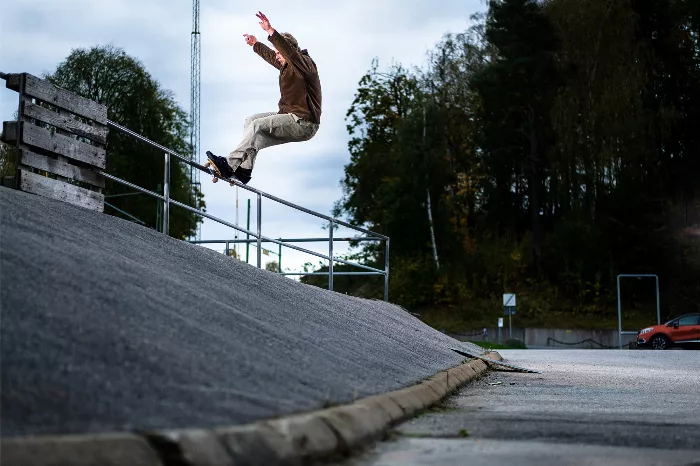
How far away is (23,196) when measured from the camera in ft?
27.3

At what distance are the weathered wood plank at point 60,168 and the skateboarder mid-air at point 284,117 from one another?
1314mm

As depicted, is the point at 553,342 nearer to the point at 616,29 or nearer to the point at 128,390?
the point at 616,29

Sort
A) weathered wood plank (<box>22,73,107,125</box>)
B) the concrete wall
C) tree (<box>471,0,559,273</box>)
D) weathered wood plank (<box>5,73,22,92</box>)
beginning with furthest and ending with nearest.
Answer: tree (<box>471,0,559,273</box>) → the concrete wall → weathered wood plank (<box>22,73,107,125</box>) → weathered wood plank (<box>5,73,22,92</box>)

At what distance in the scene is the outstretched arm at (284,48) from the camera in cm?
987

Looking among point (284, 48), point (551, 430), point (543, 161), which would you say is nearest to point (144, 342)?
point (551, 430)

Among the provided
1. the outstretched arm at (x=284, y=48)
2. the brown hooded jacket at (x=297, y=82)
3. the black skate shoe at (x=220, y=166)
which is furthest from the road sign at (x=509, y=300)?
the outstretched arm at (x=284, y=48)

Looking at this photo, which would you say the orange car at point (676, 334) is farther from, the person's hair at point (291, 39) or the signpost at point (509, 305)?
the person's hair at point (291, 39)

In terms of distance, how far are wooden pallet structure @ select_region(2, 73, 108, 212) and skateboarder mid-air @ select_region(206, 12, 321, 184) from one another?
1322mm

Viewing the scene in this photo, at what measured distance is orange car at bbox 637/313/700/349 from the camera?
3095 cm

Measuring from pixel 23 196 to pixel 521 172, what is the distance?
40.0 m

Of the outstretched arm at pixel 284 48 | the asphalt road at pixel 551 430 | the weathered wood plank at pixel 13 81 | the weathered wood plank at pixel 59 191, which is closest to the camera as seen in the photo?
the asphalt road at pixel 551 430

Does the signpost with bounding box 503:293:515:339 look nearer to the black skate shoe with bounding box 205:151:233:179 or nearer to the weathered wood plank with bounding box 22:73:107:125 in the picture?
the black skate shoe with bounding box 205:151:233:179

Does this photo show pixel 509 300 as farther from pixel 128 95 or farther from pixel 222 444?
pixel 222 444

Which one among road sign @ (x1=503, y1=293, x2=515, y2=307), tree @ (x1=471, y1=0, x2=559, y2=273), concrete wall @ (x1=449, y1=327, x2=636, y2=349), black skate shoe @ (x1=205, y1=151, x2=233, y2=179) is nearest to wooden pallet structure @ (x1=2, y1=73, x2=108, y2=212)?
black skate shoe @ (x1=205, y1=151, x2=233, y2=179)
